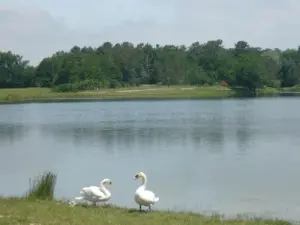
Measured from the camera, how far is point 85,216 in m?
12.7

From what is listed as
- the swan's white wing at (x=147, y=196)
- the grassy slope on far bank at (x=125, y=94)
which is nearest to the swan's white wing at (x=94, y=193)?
the swan's white wing at (x=147, y=196)

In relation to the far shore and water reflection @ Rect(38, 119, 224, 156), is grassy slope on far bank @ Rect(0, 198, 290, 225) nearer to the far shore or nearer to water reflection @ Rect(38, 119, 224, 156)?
water reflection @ Rect(38, 119, 224, 156)

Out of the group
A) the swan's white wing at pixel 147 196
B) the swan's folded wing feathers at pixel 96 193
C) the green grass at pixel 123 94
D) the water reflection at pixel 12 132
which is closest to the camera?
the swan's white wing at pixel 147 196

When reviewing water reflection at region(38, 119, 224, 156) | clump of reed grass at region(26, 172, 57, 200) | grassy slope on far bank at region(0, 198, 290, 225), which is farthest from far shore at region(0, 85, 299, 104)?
grassy slope on far bank at region(0, 198, 290, 225)

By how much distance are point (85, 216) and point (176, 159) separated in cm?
1622

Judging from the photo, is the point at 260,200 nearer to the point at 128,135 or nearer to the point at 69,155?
the point at 69,155

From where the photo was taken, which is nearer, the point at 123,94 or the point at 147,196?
the point at 147,196

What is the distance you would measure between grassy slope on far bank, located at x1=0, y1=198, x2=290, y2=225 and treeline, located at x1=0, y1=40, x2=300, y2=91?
10908 cm

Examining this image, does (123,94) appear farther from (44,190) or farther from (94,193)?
(94,193)

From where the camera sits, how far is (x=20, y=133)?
4669 cm

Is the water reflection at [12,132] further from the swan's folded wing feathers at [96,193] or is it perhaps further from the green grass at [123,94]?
the green grass at [123,94]

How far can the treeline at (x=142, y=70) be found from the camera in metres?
126

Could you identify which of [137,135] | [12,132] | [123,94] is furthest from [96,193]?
[123,94]

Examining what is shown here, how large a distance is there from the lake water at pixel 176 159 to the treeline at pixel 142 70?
7359 cm
